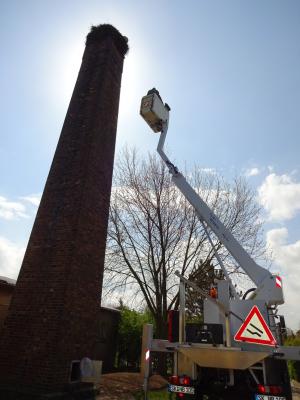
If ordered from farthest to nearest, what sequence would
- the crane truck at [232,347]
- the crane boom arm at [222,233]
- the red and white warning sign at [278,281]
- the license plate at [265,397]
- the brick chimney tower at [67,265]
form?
the brick chimney tower at [67,265] < the crane boom arm at [222,233] < the red and white warning sign at [278,281] < the crane truck at [232,347] < the license plate at [265,397]

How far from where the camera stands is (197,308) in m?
13.8

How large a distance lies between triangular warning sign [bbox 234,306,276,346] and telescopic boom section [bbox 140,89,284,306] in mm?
932

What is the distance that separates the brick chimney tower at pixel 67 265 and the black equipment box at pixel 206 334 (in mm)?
2801

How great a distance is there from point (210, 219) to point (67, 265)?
3.29m

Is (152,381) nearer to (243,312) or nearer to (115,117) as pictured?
(243,312)

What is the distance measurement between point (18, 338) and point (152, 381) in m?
6.34

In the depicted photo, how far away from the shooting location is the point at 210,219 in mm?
6820

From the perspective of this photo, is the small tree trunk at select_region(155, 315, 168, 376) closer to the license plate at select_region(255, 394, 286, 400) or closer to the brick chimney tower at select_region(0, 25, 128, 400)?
the brick chimney tower at select_region(0, 25, 128, 400)

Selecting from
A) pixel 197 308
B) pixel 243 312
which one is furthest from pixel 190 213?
pixel 243 312

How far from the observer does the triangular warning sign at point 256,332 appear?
4422 mm

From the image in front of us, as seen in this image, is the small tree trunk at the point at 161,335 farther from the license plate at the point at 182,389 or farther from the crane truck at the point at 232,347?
the license plate at the point at 182,389

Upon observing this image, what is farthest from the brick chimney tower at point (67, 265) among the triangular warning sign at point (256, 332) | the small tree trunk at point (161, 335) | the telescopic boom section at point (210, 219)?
the small tree trunk at point (161, 335)

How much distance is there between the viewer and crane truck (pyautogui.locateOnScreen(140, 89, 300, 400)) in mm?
4383

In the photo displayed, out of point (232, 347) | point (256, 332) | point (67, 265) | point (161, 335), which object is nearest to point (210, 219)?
point (256, 332)
